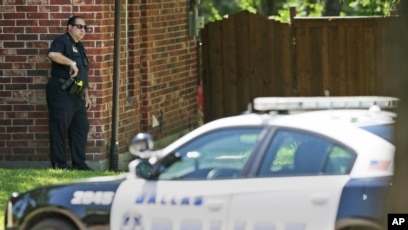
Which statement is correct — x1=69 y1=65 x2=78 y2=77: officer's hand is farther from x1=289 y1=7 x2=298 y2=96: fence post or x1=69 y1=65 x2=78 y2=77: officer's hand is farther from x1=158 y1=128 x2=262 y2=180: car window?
x1=158 y1=128 x2=262 y2=180: car window

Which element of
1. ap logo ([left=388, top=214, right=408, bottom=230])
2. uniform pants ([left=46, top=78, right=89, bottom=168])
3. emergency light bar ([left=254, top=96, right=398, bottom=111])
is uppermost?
emergency light bar ([left=254, top=96, right=398, bottom=111])

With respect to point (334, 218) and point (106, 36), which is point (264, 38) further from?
point (334, 218)

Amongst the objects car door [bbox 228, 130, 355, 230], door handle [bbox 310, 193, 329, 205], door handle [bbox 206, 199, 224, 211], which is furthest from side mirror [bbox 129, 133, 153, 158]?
door handle [bbox 310, 193, 329, 205]

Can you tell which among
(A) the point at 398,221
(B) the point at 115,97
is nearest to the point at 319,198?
(A) the point at 398,221

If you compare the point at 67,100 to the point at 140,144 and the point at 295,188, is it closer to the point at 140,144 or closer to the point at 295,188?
the point at 140,144

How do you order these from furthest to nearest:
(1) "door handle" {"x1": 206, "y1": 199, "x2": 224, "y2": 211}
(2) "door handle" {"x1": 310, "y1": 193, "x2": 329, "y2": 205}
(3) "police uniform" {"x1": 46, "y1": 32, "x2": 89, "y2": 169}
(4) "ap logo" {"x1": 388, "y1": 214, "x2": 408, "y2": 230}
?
(3) "police uniform" {"x1": 46, "y1": 32, "x2": 89, "y2": 169} → (1) "door handle" {"x1": 206, "y1": 199, "x2": 224, "y2": 211} → (2) "door handle" {"x1": 310, "y1": 193, "x2": 329, "y2": 205} → (4) "ap logo" {"x1": 388, "y1": 214, "x2": 408, "y2": 230}

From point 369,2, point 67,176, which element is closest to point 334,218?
point 67,176

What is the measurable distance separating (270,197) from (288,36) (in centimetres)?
1356

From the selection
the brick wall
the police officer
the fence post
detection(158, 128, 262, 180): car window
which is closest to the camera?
detection(158, 128, 262, 180): car window

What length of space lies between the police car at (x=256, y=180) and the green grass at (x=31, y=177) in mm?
4199

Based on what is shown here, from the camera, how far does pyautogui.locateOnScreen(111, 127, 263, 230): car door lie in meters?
9.80

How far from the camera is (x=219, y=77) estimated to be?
922 inches

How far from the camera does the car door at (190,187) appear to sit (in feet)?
32.2

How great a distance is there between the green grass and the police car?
4.20m
